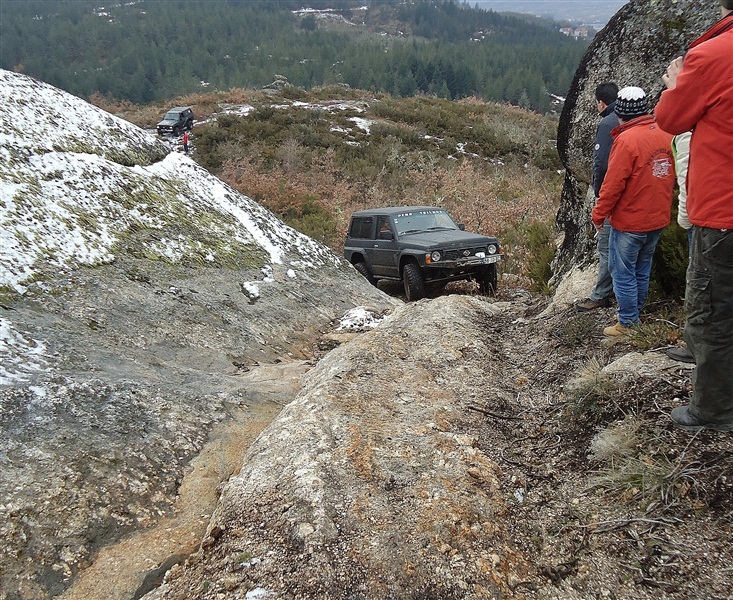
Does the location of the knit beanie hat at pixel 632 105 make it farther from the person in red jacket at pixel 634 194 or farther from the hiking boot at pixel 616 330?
the hiking boot at pixel 616 330

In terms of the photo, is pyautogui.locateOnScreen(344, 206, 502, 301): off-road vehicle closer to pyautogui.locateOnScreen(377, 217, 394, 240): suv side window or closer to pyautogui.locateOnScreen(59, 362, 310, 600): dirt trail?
pyautogui.locateOnScreen(377, 217, 394, 240): suv side window

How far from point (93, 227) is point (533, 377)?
3.92 meters

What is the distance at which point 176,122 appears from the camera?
28.1m

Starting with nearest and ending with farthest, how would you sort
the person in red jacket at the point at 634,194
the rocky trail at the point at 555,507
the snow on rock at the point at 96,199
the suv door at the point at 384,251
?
the rocky trail at the point at 555,507 → the person in red jacket at the point at 634,194 → the snow on rock at the point at 96,199 → the suv door at the point at 384,251

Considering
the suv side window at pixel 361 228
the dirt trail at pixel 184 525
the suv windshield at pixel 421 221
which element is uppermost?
the dirt trail at pixel 184 525

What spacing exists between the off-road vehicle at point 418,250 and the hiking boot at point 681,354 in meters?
5.36

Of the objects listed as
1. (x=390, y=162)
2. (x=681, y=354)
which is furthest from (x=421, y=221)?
(x=390, y=162)

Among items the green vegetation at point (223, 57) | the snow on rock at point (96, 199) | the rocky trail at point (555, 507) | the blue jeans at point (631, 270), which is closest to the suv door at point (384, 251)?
the snow on rock at point (96, 199)

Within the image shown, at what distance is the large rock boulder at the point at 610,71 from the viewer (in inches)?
215

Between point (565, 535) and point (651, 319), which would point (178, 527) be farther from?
point (651, 319)

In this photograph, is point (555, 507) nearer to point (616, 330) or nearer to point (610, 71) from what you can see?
point (616, 330)

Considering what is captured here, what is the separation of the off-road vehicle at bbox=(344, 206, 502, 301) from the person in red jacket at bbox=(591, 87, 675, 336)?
4555 millimetres

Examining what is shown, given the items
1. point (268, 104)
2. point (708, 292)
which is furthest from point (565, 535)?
point (268, 104)

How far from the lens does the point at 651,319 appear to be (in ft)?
13.1
